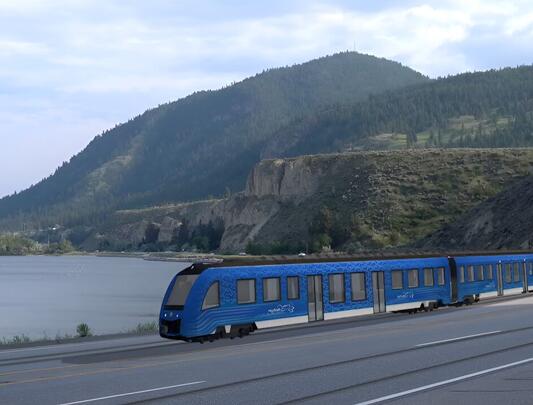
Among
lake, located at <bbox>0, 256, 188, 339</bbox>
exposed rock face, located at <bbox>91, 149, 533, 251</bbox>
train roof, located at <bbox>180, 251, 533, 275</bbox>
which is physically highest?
exposed rock face, located at <bbox>91, 149, 533, 251</bbox>

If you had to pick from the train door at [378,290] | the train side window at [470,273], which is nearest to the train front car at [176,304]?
the train door at [378,290]

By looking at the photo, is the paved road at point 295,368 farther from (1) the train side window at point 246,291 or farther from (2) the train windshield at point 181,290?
(2) the train windshield at point 181,290

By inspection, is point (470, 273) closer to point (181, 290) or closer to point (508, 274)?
point (508, 274)

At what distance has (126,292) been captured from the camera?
83938 millimetres

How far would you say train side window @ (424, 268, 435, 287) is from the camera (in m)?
35.9

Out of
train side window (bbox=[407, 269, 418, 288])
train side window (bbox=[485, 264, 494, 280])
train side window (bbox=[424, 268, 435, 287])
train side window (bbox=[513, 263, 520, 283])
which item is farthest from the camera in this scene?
train side window (bbox=[513, 263, 520, 283])

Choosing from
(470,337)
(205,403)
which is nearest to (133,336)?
(470,337)

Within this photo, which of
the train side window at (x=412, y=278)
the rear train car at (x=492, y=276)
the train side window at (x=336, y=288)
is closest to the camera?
the train side window at (x=336, y=288)

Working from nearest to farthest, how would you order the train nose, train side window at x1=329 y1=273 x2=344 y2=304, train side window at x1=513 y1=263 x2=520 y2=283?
the train nose → train side window at x1=329 y1=273 x2=344 y2=304 → train side window at x1=513 y1=263 x2=520 y2=283

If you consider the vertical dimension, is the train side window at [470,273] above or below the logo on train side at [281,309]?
above

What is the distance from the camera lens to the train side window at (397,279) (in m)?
33.7

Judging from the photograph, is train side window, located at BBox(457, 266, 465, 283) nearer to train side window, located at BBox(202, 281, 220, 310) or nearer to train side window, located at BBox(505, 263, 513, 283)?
train side window, located at BBox(505, 263, 513, 283)

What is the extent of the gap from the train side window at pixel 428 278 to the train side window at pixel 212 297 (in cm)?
1386

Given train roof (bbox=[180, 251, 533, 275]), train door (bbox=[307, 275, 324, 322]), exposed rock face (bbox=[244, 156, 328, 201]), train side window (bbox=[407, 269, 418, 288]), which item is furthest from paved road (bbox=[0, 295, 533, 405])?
exposed rock face (bbox=[244, 156, 328, 201])
